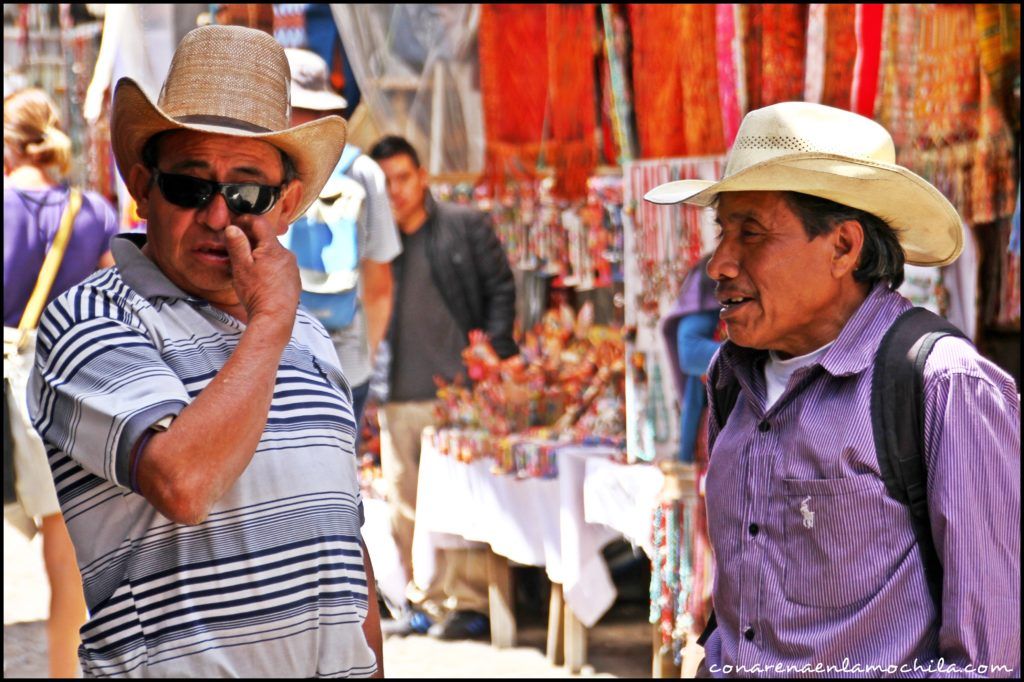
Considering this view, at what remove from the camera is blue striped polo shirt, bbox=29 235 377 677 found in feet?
5.72

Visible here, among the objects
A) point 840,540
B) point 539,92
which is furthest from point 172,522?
point 539,92

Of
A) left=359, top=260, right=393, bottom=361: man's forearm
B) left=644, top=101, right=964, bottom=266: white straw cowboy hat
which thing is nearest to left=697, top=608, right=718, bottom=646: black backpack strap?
left=644, top=101, right=964, bottom=266: white straw cowboy hat

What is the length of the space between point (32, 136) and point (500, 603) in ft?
9.32

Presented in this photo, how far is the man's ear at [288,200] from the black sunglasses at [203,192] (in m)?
0.11

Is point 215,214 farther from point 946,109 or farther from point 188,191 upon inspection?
point 946,109

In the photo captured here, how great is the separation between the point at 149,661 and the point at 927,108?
11.6 ft

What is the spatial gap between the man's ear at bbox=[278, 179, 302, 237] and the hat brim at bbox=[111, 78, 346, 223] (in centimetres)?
2

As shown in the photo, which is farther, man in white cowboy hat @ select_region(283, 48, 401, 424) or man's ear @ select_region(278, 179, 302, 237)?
man in white cowboy hat @ select_region(283, 48, 401, 424)

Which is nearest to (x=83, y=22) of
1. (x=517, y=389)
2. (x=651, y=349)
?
(x=517, y=389)

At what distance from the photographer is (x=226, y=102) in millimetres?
2045

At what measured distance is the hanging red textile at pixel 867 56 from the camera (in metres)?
4.33

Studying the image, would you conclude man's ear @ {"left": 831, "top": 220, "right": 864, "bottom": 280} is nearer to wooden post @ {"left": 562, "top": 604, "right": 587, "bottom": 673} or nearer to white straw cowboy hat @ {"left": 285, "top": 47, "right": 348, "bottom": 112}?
white straw cowboy hat @ {"left": 285, "top": 47, "right": 348, "bottom": 112}

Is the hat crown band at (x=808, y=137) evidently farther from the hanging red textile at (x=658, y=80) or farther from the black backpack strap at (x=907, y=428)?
the hanging red textile at (x=658, y=80)

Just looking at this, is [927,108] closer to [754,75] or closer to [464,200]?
[754,75]
